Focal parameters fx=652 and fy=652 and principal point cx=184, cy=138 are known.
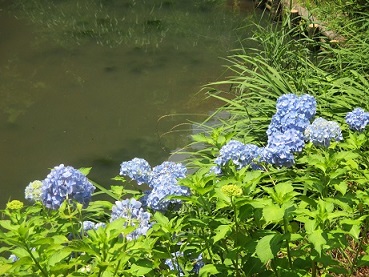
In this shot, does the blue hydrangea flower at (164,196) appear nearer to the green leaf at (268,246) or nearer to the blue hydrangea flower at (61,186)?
the blue hydrangea flower at (61,186)

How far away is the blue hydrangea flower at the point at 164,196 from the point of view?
1.90 m

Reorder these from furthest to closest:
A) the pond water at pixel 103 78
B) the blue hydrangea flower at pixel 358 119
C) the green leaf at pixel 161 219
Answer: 1. the pond water at pixel 103 78
2. the blue hydrangea flower at pixel 358 119
3. the green leaf at pixel 161 219

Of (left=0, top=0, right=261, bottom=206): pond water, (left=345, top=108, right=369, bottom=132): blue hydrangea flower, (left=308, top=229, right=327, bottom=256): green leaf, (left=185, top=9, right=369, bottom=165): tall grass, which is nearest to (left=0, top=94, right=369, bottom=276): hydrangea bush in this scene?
(left=308, top=229, right=327, bottom=256): green leaf

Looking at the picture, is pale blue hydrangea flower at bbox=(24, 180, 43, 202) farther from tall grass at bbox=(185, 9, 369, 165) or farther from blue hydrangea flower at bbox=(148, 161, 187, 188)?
tall grass at bbox=(185, 9, 369, 165)

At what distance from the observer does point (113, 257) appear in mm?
1659

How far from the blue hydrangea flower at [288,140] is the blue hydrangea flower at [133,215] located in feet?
1.48

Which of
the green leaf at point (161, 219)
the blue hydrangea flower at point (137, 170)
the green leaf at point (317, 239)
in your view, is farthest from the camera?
the blue hydrangea flower at point (137, 170)

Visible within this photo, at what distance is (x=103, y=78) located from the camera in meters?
6.64

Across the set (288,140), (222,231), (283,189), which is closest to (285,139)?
(288,140)

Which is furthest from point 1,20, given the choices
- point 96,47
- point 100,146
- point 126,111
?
point 100,146

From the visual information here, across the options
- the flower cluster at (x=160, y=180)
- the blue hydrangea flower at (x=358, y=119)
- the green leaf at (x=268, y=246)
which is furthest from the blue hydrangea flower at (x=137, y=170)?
the blue hydrangea flower at (x=358, y=119)

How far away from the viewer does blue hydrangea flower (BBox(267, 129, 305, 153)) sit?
6.59ft

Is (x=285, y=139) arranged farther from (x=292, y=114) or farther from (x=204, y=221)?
(x=204, y=221)

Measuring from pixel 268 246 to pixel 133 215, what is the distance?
0.46 meters
